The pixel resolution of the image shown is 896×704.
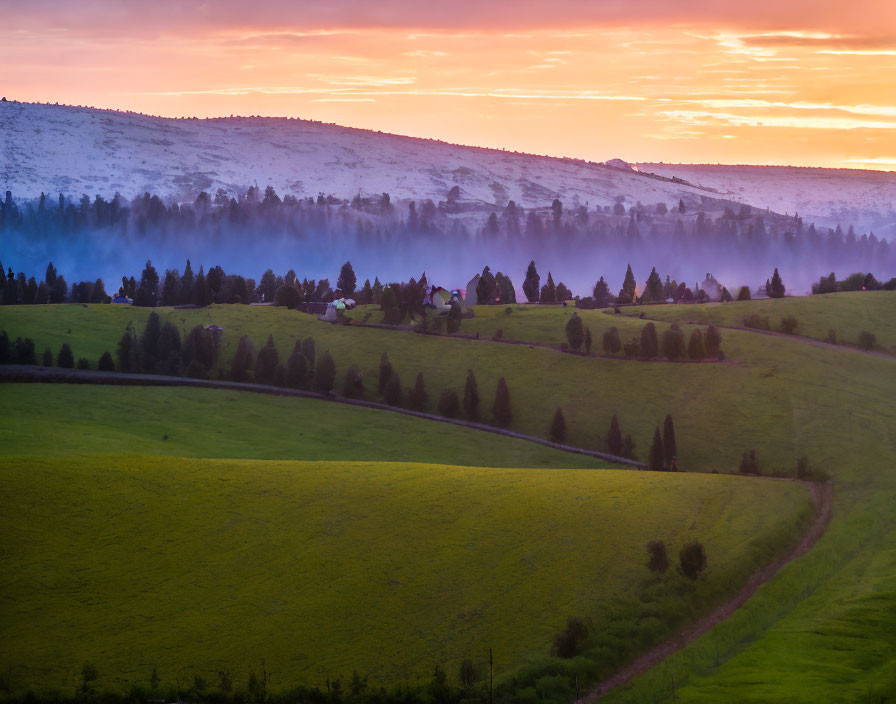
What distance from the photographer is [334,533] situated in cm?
7825

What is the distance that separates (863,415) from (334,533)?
70891 mm

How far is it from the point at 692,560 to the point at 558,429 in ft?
184

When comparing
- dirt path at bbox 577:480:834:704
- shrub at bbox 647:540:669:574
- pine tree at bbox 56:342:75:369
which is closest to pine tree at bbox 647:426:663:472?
dirt path at bbox 577:480:834:704

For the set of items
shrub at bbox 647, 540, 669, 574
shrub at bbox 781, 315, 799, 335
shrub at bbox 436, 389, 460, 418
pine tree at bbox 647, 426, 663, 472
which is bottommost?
shrub at bbox 647, 540, 669, 574

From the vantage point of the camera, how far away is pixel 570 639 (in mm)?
61375

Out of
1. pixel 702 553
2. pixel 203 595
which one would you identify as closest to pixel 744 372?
pixel 702 553

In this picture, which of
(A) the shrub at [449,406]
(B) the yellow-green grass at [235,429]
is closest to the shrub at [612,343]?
(A) the shrub at [449,406]

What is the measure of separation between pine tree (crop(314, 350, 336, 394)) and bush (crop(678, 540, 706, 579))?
82189 millimetres

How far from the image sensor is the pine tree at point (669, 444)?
378 ft

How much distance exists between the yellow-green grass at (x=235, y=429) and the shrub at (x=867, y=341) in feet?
187

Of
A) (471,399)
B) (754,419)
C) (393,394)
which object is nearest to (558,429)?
(471,399)

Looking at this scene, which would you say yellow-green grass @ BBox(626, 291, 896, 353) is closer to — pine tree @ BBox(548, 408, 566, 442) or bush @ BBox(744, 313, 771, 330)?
bush @ BBox(744, 313, 771, 330)

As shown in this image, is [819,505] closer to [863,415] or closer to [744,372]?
[863,415]

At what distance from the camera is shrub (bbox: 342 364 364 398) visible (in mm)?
146125
